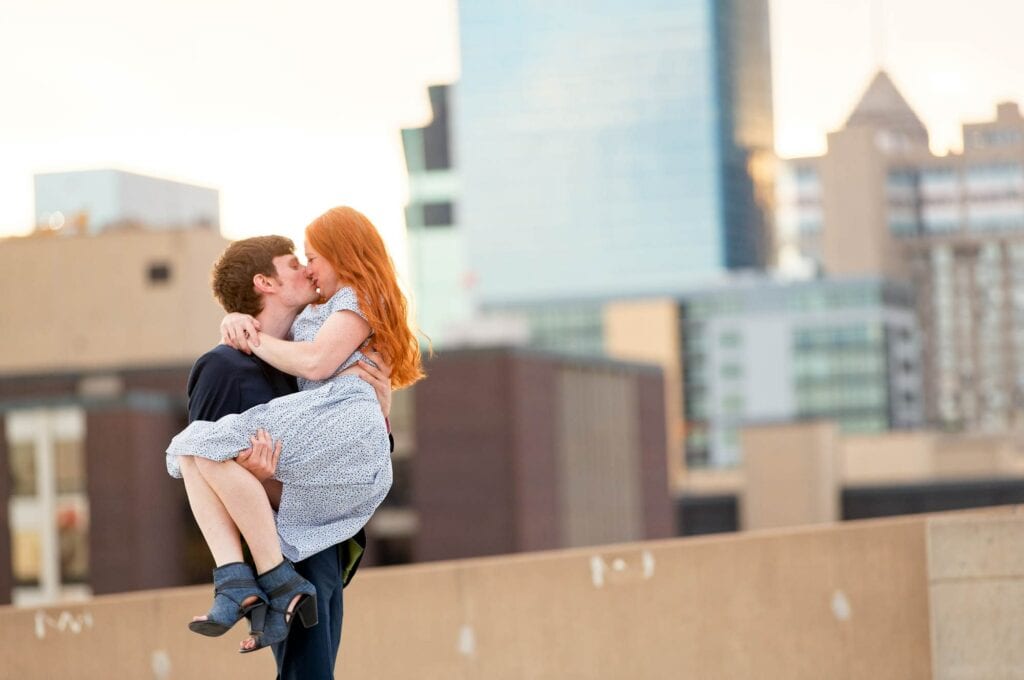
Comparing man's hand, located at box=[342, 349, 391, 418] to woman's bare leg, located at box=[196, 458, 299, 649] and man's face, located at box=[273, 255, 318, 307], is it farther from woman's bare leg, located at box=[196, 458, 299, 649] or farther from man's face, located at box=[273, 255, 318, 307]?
woman's bare leg, located at box=[196, 458, 299, 649]

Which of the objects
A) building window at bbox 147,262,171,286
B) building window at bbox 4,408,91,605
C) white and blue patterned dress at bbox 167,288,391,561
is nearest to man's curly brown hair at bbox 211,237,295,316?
white and blue patterned dress at bbox 167,288,391,561

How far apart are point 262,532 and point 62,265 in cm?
10523

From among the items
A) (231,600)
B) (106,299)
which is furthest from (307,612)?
(106,299)

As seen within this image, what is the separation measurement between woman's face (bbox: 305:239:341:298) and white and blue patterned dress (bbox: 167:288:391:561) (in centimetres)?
30

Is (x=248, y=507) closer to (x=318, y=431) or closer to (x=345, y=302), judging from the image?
(x=318, y=431)

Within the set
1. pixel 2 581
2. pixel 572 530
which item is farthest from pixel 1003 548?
pixel 572 530

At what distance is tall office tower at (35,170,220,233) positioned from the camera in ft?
413

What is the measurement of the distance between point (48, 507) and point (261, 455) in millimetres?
73468

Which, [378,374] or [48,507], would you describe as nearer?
[378,374]

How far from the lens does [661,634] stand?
8.77 metres

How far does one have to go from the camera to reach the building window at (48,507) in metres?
75.5

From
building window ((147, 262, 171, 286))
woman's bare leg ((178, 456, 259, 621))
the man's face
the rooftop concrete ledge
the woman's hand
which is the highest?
building window ((147, 262, 171, 286))

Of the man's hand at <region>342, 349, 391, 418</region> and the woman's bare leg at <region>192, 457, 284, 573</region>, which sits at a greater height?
the man's hand at <region>342, 349, 391, 418</region>

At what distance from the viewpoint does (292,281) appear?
5.63 m
